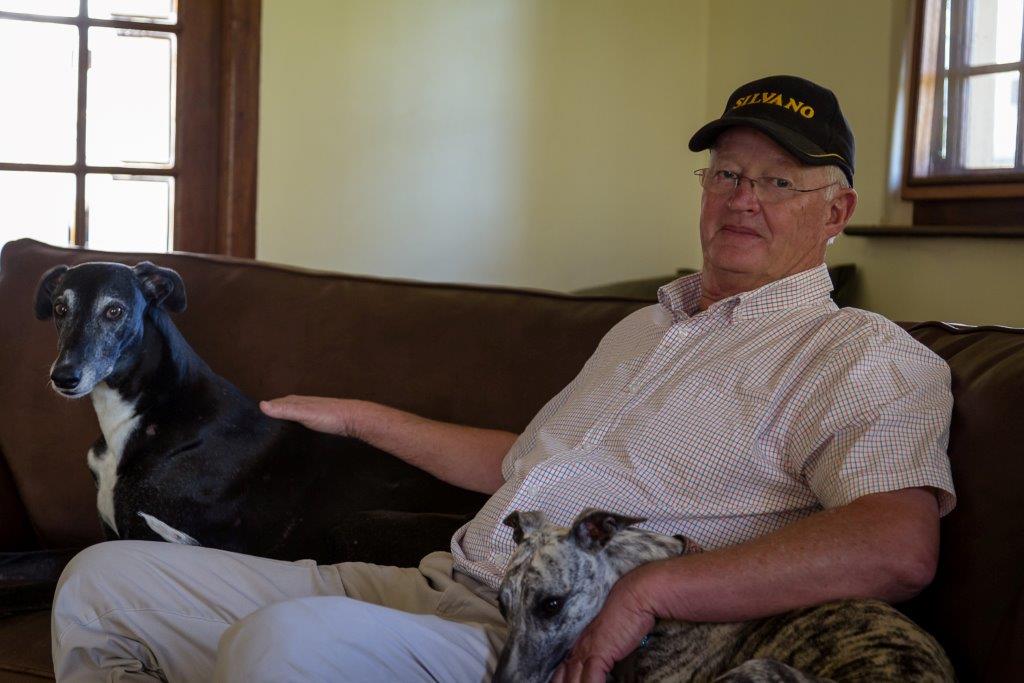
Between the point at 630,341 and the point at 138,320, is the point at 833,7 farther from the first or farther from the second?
the point at 138,320

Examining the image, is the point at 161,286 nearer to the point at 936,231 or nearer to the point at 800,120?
the point at 800,120

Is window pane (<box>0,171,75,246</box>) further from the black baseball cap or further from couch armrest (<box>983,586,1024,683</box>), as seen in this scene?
couch armrest (<box>983,586,1024,683</box>)

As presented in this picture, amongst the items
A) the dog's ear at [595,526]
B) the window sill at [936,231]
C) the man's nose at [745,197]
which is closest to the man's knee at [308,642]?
the dog's ear at [595,526]

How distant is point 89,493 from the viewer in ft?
7.23

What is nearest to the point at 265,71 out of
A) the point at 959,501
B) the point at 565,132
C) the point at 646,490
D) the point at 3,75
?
the point at 3,75

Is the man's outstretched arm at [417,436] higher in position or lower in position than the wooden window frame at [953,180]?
lower

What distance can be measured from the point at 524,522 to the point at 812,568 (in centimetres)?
38

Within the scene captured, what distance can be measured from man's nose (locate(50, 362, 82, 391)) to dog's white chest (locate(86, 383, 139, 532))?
0.08m

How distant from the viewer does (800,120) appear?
1.81 meters

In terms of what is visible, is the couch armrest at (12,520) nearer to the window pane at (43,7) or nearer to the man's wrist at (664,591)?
the man's wrist at (664,591)

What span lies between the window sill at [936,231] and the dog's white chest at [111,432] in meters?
2.10

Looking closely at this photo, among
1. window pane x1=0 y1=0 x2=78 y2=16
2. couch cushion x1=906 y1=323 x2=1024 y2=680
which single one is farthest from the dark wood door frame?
couch cushion x1=906 y1=323 x2=1024 y2=680

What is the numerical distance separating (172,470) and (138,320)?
0.26m

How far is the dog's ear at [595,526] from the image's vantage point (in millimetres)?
1444
